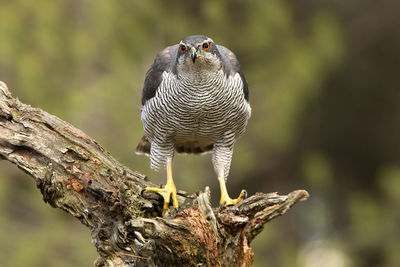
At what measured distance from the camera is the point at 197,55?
4684 mm

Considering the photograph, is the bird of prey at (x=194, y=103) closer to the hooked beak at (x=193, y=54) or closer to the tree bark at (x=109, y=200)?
the hooked beak at (x=193, y=54)

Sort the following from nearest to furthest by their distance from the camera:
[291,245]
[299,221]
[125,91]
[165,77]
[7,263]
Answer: [165,77] < [125,91] < [7,263] < [291,245] < [299,221]

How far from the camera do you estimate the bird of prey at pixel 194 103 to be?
4.80m

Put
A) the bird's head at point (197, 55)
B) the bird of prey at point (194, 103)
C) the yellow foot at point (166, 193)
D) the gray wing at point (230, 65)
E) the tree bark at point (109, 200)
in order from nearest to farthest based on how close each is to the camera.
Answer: the tree bark at point (109, 200)
the yellow foot at point (166, 193)
the bird's head at point (197, 55)
the bird of prey at point (194, 103)
the gray wing at point (230, 65)

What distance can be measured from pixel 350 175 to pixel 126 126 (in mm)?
5054

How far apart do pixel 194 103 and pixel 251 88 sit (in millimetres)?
3918

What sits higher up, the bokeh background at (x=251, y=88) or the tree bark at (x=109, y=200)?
the bokeh background at (x=251, y=88)

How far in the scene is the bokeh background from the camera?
26.8ft

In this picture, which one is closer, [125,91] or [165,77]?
[165,77]

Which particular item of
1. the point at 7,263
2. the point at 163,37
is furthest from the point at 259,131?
the point at 7,263

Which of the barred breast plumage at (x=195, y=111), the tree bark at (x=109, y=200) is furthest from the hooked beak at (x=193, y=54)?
the tree bark at (x=109, y=200)

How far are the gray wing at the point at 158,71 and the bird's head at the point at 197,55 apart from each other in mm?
322

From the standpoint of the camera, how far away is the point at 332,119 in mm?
11188

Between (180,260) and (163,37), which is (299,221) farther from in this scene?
(180,260)
